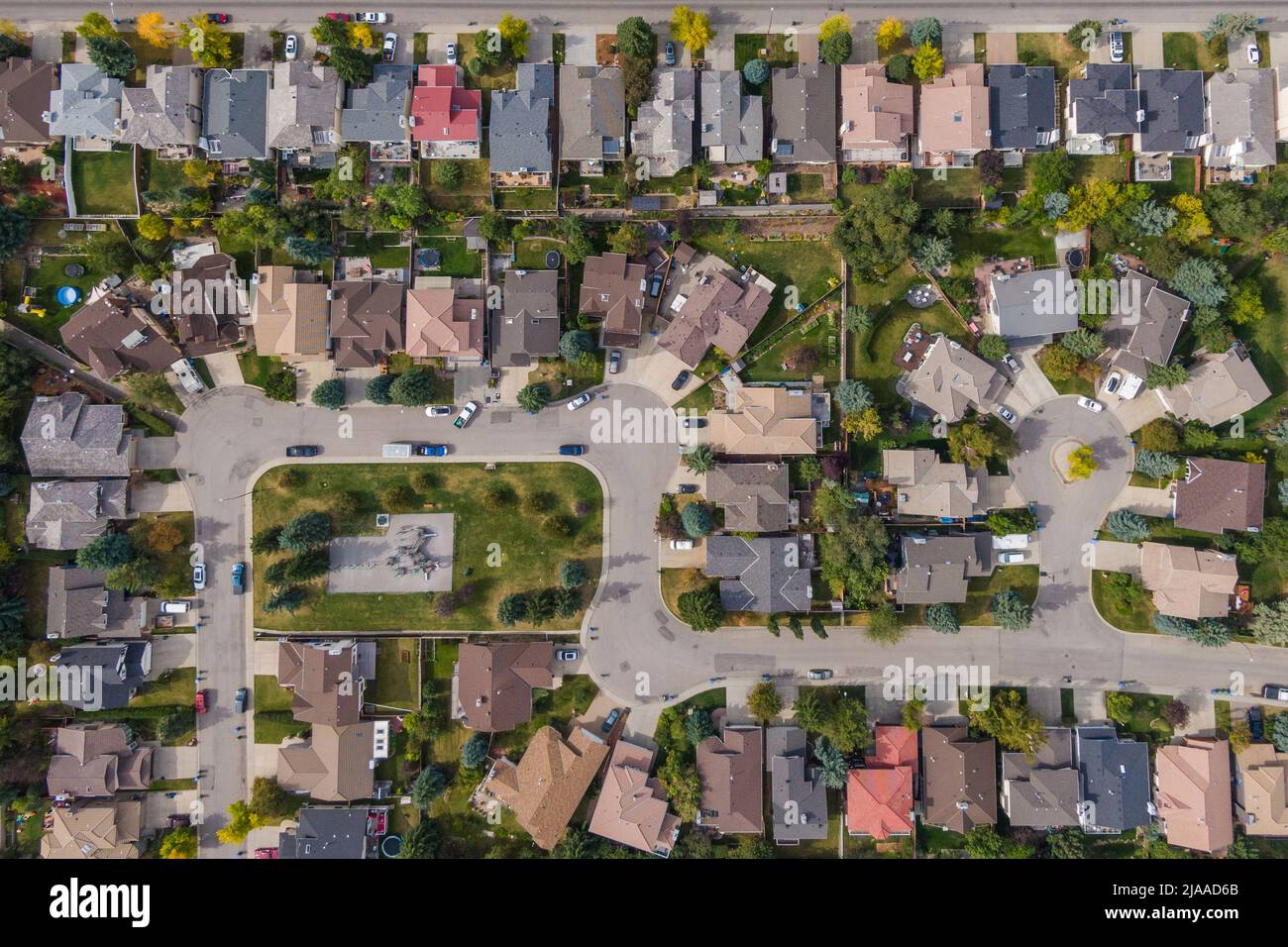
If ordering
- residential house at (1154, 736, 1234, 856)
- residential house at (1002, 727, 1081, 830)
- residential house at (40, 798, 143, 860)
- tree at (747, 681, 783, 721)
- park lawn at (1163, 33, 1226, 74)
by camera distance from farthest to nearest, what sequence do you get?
park lawn at (1163, 33, 1226, 74)
tree at (747, 681, 783, 721)
residential house at (1002, 727, 1081, 830)
residential house at (40, 798, 143, 860)
residential house at (1154, 736, 1234, 856)

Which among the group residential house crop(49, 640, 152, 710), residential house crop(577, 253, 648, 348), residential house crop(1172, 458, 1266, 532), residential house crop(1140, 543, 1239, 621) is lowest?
residential house crop(49, 640, 152, 710)

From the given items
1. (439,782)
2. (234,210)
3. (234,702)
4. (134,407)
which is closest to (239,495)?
(134,407)

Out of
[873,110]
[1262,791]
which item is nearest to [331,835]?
[873,110]

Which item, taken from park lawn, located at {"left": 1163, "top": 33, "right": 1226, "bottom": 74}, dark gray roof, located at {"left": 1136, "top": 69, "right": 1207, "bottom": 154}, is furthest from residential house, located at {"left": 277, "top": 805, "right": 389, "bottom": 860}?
park lawn, located at {"left": 1163, "top": 33, "right": 1226, "bottom": 74}

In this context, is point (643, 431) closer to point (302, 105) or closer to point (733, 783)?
point (733, 783)

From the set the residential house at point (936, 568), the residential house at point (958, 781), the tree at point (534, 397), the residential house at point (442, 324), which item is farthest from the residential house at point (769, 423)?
the residential house at point (958, 781)

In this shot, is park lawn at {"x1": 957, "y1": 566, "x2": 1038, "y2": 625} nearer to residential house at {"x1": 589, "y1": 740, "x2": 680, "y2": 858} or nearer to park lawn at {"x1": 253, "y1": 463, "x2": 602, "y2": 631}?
residential house at {"x1": 589, "y1": 740, "x2": 680, "y2": 858}
